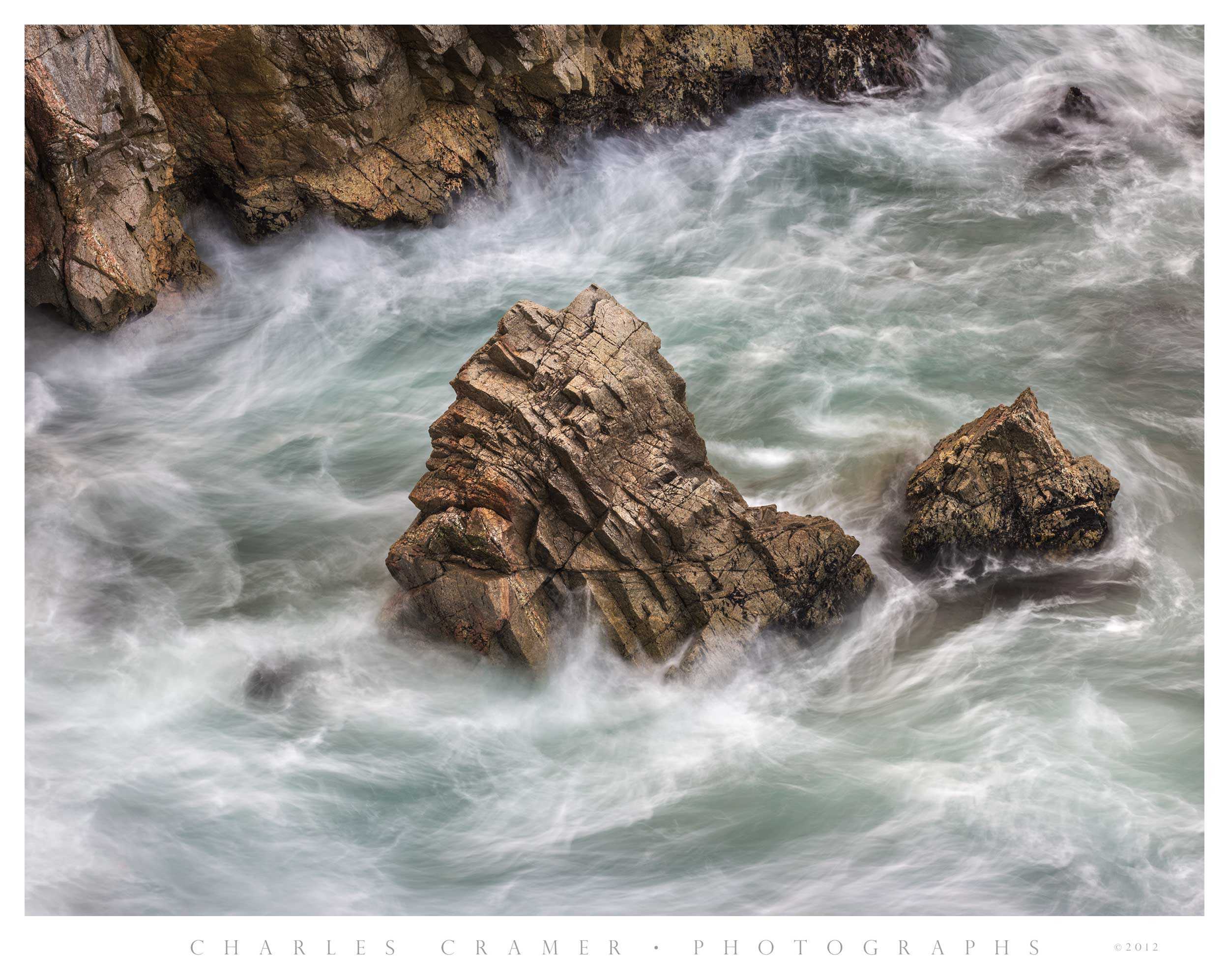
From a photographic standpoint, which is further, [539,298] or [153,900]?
[539,298]

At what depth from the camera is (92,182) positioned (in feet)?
38.7

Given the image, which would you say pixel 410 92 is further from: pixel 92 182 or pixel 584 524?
pixel 584 524

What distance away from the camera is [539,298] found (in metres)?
13.7

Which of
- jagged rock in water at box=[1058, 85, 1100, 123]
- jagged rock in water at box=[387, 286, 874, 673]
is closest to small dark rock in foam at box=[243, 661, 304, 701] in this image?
jagged rock in water at box=[387, 286, 874, 673]

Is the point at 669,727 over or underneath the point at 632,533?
underneath

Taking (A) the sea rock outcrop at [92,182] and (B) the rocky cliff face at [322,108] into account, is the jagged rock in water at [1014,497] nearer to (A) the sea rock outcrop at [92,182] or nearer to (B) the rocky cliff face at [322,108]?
(B) the rocky cliff face at [322,108]

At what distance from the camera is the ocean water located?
7.93 m

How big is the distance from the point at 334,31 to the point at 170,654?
6.65m

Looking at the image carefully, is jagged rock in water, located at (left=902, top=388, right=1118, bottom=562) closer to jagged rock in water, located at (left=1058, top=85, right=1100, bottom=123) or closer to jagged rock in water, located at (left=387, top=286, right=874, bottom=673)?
jagged rock in water, located at (left=387, top=286, right=874, bottom=673)

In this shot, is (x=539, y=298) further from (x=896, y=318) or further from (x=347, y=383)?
(x=896, y=318)

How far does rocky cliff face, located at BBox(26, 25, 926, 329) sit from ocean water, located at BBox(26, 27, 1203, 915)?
40 cm

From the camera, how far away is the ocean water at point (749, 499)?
7.93 metres

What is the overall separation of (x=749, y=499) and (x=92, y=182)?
22.7 feet
